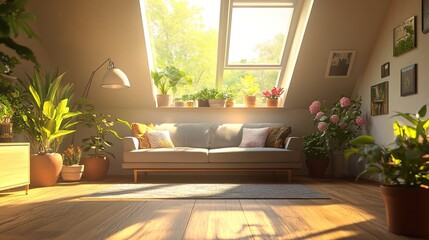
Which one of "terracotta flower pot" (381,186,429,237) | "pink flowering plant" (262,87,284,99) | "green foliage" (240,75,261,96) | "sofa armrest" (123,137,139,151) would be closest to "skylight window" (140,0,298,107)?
"green foliage" (240,75,261,96)

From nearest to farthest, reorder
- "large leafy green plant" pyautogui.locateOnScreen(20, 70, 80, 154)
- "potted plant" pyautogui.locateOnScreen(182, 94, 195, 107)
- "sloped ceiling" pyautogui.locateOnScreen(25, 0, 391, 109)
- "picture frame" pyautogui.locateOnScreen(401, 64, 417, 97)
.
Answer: "picture frame" pyautogui.locateOnScreen(401, 64, 417, 97)
"large leafy green plant" pyautogui.locateOnScreen(20, 70, 80, 154)
"sloped ceiling" pyautogui.locateOnScreen(25, 0, 391, 109)
"potted plant" pyautogui.locateOnScreen(182, 94, 195, 107)

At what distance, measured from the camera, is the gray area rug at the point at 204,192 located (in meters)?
3.76

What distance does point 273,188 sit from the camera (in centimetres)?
436

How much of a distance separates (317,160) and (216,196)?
235 centimetres

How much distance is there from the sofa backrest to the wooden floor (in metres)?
2.07

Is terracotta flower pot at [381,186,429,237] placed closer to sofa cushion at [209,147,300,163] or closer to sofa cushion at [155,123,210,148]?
sofa cushion at [209,147,300,163]

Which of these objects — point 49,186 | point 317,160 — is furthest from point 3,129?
point 317,160

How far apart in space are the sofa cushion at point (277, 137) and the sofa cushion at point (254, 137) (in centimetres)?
7

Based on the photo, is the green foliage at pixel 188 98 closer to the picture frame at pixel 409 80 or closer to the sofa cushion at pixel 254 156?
the sofa cushion at pixel 254 156

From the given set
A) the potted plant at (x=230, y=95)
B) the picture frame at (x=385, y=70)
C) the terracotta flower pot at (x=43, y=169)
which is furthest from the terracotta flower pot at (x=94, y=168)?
A: the picture frame at (x=385, y=70)

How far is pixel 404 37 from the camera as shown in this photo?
438 cm

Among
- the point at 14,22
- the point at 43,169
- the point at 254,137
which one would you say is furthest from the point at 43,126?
the point at 14,22

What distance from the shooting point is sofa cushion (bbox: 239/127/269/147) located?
217 inches

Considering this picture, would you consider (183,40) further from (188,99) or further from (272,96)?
(272,96)
